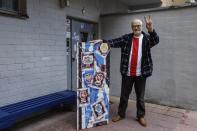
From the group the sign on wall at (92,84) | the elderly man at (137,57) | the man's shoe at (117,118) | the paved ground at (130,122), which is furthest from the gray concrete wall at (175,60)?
the sign on wall at (92,84)

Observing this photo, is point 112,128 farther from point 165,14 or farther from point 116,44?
point 165,14

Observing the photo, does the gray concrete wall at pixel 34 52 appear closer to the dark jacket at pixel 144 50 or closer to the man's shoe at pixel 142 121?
the dark jacket at pixel 144 50

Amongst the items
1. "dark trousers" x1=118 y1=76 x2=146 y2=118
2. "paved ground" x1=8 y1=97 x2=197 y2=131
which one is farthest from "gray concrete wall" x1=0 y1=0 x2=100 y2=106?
"dark trousers" x1=118 y1=76 x2=146 y2=118

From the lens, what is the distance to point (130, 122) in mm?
4293

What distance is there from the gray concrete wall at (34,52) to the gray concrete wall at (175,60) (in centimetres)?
184

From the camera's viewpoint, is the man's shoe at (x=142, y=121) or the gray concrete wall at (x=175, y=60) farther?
the gray concrete wall at (x=175, y=60)

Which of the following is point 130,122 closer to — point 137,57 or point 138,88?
point 138,88

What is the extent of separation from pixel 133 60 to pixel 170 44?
1.54m

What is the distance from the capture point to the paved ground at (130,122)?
4.01 metres

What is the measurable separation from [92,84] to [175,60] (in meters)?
2.17

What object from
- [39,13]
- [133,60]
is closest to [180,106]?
[133,60]

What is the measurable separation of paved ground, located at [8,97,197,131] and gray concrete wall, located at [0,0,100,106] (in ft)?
1.46

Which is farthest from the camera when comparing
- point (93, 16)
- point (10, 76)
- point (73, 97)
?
point (93, 16)

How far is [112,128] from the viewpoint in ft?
13.1
